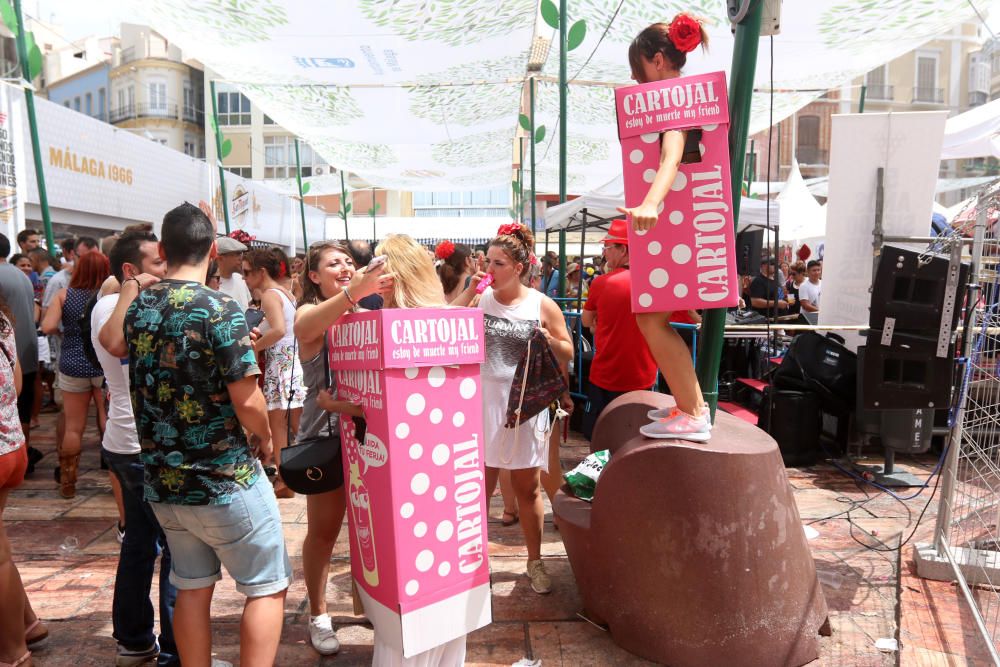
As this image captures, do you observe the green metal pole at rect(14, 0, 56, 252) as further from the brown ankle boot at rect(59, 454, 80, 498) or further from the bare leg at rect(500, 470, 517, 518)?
the bare leg at rect(500, 470, 517, 518)

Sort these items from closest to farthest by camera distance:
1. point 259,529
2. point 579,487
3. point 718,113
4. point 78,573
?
point 259,529, point 718,113, point 579,487, point 78,573

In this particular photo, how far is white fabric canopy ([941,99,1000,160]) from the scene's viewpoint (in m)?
8.77

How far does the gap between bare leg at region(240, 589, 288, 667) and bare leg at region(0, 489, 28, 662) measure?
1.06m

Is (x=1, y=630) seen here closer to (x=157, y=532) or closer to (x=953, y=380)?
(x=157, y=532)

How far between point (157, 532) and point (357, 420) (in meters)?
1.03

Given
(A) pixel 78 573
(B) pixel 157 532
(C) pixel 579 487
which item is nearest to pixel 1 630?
(B) pixel 157 532

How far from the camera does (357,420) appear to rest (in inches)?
99.1

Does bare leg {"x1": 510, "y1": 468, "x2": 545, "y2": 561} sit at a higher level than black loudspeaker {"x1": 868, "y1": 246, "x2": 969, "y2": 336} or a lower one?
lower

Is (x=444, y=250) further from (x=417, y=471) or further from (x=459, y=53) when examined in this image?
(x=459, y=53)

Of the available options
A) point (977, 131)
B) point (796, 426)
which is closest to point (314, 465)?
point (796, 426)

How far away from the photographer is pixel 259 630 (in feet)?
7.77

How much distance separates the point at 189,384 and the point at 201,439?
0.58 ft

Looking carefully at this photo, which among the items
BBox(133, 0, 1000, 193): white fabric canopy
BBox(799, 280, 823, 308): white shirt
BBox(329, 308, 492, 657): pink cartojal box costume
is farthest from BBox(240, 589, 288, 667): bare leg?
BBox(799, 280, 823, 308): white shirt

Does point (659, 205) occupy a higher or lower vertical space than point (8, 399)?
higher
